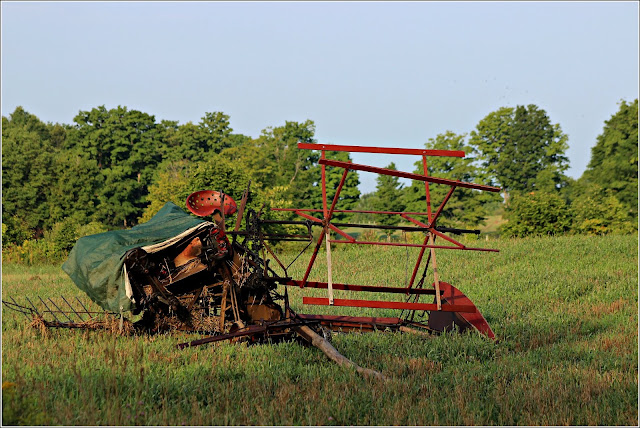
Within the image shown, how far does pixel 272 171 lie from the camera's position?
58.8m

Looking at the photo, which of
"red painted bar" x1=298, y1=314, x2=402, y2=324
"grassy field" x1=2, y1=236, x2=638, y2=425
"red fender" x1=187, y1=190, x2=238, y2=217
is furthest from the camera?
"red painted bar" x1=298, y1=314, x2=402, y2=324

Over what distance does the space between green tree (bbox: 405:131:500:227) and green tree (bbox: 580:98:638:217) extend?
8988 mm

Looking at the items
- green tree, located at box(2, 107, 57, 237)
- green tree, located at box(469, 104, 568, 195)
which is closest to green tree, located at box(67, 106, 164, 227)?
green tree, located at box(2, 107, 57, 237)

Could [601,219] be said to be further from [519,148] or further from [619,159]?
[519,148]

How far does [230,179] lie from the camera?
110 ft

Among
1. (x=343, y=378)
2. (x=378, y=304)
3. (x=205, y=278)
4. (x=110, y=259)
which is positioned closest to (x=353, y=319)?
(x=378, y=304)

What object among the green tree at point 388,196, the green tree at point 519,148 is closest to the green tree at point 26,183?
the green tree at point 388,196

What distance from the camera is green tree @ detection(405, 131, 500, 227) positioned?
52709 mm

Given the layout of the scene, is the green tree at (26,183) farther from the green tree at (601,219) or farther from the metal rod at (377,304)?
the metal rod at (377,304)

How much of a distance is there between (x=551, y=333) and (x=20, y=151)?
54.5m

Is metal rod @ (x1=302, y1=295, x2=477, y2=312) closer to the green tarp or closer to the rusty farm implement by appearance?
the rusty farm implement

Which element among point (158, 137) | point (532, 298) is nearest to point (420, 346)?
point (532, 298)

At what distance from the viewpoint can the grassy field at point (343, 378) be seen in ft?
22.8

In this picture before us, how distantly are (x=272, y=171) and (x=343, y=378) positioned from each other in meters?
51.0
